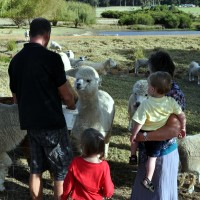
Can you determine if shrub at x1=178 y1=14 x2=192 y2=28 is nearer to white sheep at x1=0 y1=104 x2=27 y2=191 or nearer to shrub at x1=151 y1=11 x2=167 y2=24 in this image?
shrub at x1=151 y1=11 x2=167 y2=24

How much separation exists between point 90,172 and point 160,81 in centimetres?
89

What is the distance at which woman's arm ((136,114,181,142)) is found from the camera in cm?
321

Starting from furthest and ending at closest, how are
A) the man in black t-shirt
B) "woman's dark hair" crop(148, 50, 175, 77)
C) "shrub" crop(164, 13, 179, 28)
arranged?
"shrub" crop(164, 13, 179, 28) < "woman's dark hair" crop(148, 50, 175, 77) < the man in black t-shirt

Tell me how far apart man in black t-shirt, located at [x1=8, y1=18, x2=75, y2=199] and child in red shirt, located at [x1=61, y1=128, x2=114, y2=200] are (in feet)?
1.52

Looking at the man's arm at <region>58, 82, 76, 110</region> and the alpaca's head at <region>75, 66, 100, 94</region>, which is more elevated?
the man's arm at <region>58, 82, 76, 110</region>

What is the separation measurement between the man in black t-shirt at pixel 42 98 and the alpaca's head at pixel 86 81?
1409 millimetres

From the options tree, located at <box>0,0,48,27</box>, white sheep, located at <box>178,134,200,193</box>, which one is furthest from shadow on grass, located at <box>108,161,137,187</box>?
tree, located at <box>0,0,48,27</box>

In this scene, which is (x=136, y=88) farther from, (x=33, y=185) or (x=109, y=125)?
(x=33, y=185)

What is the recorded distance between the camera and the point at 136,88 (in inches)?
224

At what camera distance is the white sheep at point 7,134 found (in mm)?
4480

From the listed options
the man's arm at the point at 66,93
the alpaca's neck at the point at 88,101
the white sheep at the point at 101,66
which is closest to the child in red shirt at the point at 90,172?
the man's arm at the point at 66,93

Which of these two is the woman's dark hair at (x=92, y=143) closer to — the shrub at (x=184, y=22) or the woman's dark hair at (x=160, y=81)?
Answer: the woman's dark hair at (x=160, y=81)

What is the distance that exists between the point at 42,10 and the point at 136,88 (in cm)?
3070

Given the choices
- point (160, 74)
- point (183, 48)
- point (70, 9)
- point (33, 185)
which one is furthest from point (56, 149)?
point (70, 9)
